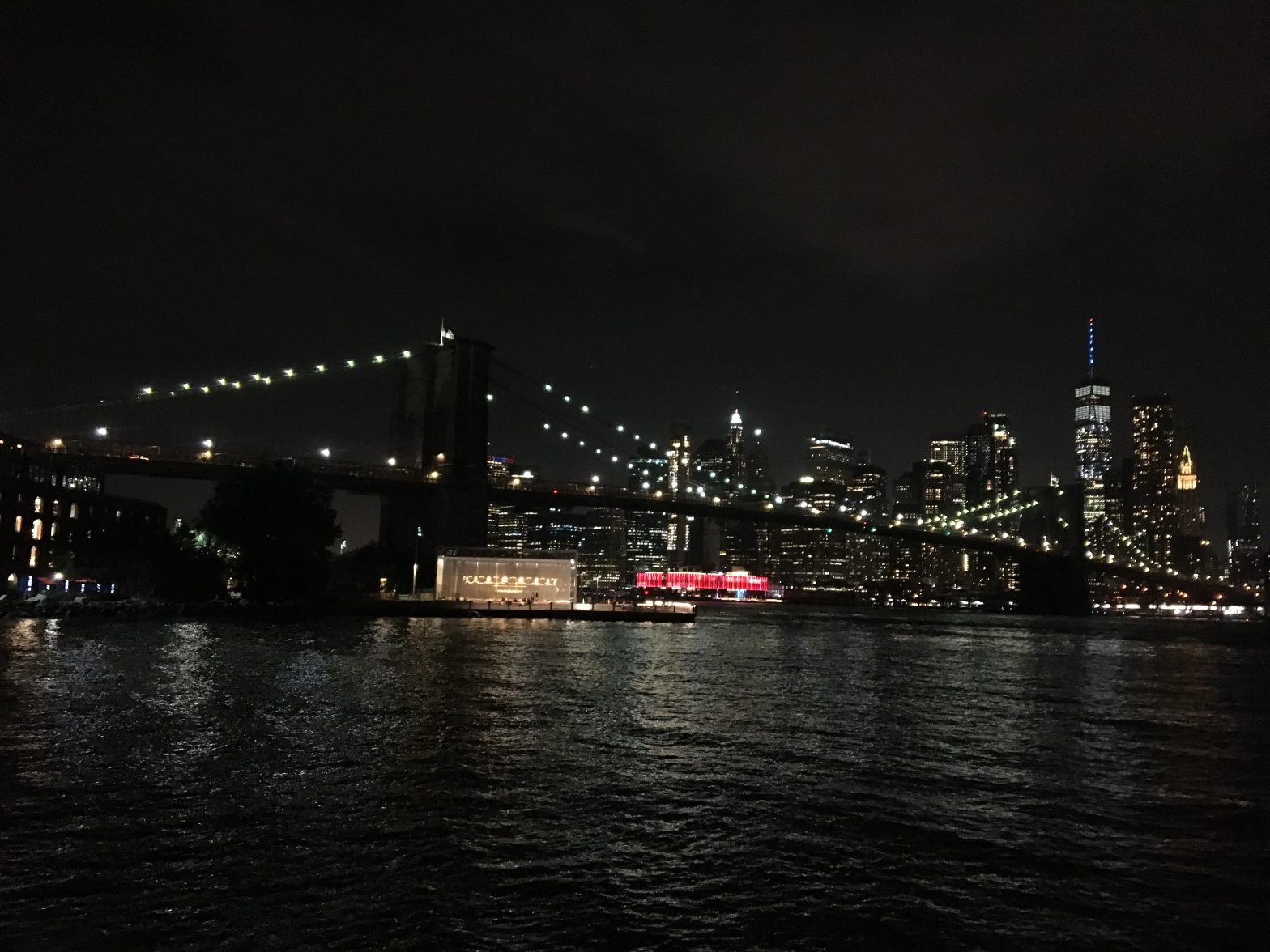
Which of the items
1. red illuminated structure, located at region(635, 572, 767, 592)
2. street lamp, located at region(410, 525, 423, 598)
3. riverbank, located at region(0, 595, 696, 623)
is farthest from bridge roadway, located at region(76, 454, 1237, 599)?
red illuminated structure, located at region(635, 572, 767, 592)

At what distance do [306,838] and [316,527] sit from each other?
62.0 metres

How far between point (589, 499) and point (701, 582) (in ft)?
244

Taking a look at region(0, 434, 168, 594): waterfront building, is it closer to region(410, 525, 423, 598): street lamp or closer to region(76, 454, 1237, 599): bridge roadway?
region(76, 454, 1237, 599): bridge roadway

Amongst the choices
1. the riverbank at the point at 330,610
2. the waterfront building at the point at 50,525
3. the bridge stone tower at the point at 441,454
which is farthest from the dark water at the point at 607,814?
the bridge stone tower at the point at 441,454

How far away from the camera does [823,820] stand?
11.2 m

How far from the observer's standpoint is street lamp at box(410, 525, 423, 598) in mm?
71625

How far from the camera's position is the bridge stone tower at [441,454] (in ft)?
246

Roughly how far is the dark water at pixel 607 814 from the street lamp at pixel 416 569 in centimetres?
4623

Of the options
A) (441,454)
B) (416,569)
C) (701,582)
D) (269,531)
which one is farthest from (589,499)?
(701,582)

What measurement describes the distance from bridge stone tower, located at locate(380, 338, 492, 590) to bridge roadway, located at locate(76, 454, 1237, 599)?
1619mm

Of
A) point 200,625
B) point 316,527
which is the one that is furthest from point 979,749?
point 316,527

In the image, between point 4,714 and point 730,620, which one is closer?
point 4,714

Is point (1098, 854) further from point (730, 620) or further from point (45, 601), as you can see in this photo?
point (730, 620)

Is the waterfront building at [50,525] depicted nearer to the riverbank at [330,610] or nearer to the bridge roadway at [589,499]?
the bridge roadway at [589,499]
